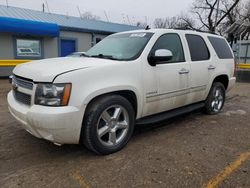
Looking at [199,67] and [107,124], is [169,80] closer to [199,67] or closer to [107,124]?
[199,67]

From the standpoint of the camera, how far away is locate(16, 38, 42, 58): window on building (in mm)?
12805

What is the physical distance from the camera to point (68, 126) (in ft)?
9.55

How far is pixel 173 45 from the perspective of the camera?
14.5 feet

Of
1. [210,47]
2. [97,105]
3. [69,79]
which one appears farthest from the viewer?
[210,47]

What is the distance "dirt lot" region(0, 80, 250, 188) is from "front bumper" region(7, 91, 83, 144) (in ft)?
1.48

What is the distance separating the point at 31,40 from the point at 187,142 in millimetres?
11764

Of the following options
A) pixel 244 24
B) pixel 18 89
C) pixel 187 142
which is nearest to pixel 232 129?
pixel 187 142

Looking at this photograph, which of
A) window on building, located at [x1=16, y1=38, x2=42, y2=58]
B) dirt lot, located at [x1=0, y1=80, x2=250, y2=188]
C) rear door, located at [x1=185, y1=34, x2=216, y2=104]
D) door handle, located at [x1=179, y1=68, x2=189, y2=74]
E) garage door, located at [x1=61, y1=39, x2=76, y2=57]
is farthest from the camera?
garage door, located at [x1=61, y1=39, x2=76, y2=57]

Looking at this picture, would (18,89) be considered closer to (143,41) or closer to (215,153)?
(143,41)

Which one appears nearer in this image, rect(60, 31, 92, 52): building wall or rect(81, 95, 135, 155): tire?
rect(81, 95, 135, 155): tire

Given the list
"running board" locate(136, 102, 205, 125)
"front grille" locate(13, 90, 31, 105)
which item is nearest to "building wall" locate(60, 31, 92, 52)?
"running board" locate(136, 102, 205, 125)

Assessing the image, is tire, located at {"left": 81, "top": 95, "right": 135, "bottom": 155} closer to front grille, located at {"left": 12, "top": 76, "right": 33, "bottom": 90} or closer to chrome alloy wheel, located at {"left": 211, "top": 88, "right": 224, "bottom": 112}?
front grille, located at {"left": 12, "top": 76, "right": 33, "bottom": 90}

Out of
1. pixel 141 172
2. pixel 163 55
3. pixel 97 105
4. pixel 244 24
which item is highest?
pixel 244 24

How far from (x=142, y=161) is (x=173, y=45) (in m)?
2.27
